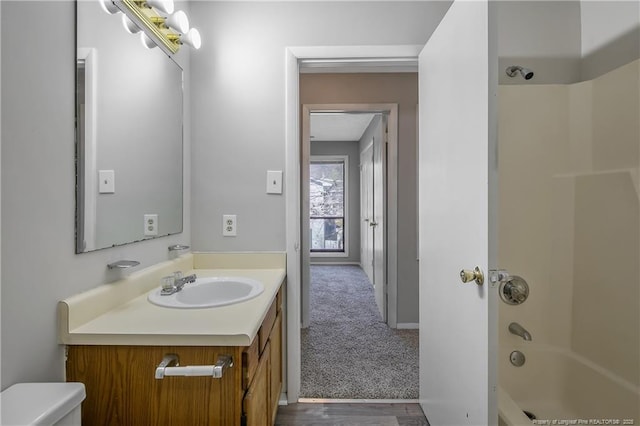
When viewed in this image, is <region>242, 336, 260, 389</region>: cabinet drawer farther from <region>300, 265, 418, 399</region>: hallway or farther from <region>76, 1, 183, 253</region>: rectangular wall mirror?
<region>300, 265, 418, 399</region>: hallway

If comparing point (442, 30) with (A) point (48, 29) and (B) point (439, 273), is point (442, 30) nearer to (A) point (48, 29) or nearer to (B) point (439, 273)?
(B) point (439, 273)

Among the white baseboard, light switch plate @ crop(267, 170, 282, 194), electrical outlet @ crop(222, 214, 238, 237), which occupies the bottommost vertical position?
the white baseboard

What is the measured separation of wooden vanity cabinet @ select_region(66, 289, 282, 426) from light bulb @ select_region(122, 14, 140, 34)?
118 cm

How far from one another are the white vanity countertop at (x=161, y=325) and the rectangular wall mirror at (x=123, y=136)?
0.75 ft

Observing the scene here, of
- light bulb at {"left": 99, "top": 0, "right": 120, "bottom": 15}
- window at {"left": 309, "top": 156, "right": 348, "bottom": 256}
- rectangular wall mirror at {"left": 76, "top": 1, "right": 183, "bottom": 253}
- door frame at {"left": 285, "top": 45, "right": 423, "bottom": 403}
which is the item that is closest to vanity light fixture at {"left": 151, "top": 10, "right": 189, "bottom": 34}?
rectangular wall mirror at {"left": 76, "top": 1, "right": 183, "bottom": 253}

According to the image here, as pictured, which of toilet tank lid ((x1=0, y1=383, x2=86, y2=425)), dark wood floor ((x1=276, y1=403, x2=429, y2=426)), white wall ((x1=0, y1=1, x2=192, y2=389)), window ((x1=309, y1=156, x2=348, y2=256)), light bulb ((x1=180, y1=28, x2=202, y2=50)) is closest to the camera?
toilet tank lid ((x1=0, y1=383, x2=86, y2=425))

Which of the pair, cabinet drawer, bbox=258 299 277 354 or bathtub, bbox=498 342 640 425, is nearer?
cabinet drawer, bbox=258 299 277 354

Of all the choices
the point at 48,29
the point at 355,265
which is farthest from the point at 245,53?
the point at 355,265

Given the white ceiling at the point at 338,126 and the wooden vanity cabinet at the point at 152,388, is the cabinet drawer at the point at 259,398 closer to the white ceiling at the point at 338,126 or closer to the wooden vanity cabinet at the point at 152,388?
the wooden vanity cabinet at the point at 152,388

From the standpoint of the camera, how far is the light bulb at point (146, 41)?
1.34 m

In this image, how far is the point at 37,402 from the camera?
68 centimetres

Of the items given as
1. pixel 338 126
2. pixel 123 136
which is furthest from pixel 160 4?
pixel 338 126

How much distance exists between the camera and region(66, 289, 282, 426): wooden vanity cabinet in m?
0.90

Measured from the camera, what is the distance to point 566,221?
1547 millimetres
